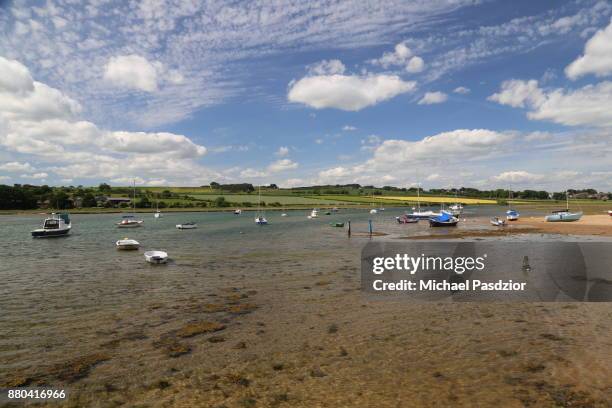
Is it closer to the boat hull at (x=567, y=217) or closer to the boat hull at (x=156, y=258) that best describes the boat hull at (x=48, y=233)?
the boat hull at (x=156, y=258)

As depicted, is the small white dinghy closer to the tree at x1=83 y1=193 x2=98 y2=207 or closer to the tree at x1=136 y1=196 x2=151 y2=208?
the tree at x1=136 y1=196 x2=151 y2=208

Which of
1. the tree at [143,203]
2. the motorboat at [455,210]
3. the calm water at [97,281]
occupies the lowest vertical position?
the calm water at [97,281]

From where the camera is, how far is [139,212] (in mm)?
159000

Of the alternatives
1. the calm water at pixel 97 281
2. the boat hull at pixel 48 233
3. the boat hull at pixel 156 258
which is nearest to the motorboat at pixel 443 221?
the calm water at pixel 97 281

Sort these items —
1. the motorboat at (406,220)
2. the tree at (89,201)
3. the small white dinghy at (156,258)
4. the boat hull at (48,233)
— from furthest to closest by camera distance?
1. the tree at (89,201)
2. the motorboat at (406,220)
3. the boat hull at (48,233)
4. the small white dinghy at (156,258)

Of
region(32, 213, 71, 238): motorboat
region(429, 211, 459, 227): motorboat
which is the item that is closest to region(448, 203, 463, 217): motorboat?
region(429, 211, 459, 227): motorboat

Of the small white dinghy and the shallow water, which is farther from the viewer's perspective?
the small white dinghy

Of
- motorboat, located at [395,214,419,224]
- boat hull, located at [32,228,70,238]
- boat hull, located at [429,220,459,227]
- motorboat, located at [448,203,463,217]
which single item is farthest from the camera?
motorboat, located at [448,203,463,217]

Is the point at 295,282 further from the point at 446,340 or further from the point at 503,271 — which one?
the point at 503,271

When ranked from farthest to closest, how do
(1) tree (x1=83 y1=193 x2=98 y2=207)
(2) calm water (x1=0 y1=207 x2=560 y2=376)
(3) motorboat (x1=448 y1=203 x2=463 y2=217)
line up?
1. (1) tree (x1=83 y1=193 x2=98 y2=207)
2. (3) motorboat (x1=448 y1=203 x2=463 y2=217)
3. (2) calm water (x1=0 y1=207 x2=560 y2=376)

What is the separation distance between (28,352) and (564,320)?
22.9 m

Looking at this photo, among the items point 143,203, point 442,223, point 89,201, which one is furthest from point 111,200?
point 442,223

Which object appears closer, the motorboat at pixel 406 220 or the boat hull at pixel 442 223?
the boat hull at pixel 442 223

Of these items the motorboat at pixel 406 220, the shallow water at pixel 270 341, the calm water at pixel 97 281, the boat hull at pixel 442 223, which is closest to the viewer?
the shallow water at pixel 270 341
